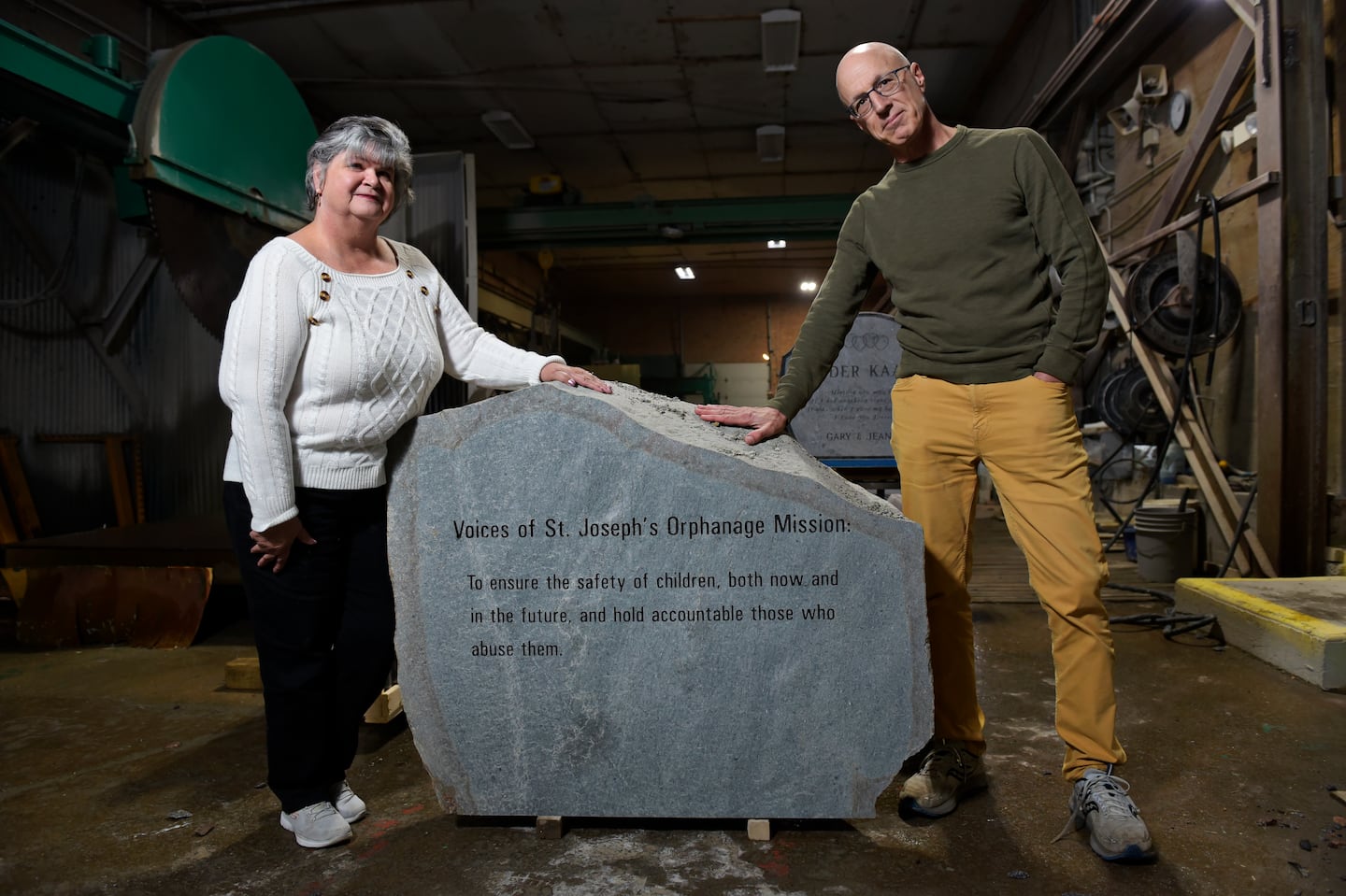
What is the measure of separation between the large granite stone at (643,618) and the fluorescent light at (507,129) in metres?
7.47

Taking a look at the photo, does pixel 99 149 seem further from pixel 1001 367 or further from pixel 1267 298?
pixel 1267 298

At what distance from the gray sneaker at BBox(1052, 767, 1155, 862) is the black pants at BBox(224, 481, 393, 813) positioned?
1.70m

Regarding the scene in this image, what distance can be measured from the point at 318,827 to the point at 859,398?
419cm

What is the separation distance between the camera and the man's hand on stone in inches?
76.2

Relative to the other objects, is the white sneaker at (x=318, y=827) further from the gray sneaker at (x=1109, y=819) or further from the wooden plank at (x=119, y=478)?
the wooden plank at (x=119, y=478)

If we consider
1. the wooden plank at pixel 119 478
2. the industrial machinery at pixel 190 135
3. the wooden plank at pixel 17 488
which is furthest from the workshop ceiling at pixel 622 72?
the wooden plank at pixel 17 488

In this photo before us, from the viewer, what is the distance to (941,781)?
1.97 meters

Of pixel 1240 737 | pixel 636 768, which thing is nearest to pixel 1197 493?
pixel 1240 737

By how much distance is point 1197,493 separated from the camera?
16.0 feet

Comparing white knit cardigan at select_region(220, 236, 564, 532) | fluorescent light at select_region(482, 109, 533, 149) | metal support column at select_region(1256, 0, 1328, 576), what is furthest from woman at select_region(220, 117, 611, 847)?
fluorescent light at select_region(482, 109, 533, 149)

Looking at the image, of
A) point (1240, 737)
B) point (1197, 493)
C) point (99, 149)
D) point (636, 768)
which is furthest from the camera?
point (1197, 493)

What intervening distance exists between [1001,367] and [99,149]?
12.9 feet

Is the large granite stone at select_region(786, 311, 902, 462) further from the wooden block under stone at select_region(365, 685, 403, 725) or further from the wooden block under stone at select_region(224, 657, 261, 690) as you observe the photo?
the wooden block under stone at select_region(224, 657, 261, 690)

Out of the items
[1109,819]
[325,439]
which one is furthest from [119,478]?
[1109,819]
